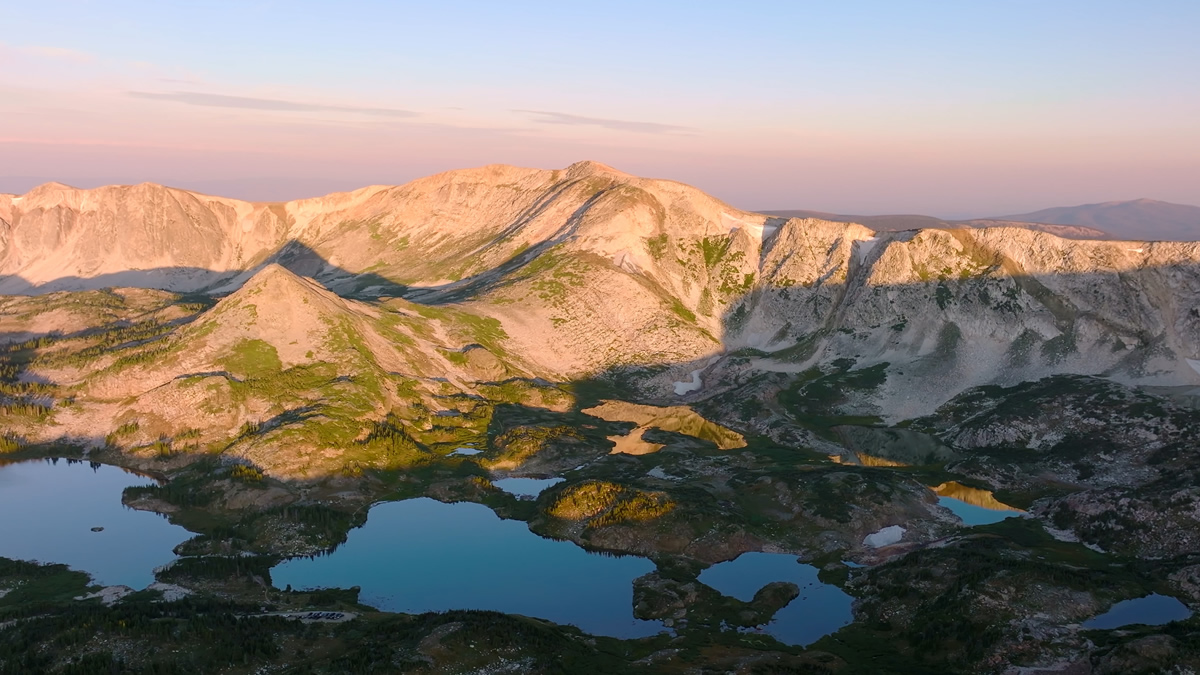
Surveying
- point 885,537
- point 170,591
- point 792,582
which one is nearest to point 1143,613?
point 885,537

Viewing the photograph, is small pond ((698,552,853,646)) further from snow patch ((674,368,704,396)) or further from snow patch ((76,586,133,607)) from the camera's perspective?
snow patch ((674,368,704,396))

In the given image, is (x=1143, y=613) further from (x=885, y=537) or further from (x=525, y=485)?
(x=525, y=485)

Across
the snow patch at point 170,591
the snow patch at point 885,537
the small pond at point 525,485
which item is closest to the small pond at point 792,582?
the snow patch at point 885,537

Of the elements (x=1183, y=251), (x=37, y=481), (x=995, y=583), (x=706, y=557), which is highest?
(x=1183, y=251)

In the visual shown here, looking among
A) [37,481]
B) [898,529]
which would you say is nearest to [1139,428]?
[898,529]

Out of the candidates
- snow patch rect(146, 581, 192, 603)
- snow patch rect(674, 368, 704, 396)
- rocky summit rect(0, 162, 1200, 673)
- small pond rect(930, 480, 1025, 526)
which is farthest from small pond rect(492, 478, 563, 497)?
snow patch rect(674, 368, 704, 396)

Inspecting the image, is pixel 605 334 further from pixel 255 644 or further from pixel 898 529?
pixel 255 644

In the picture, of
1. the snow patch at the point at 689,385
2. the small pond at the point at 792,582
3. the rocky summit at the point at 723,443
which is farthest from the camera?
the snow patch at the point at 689,385

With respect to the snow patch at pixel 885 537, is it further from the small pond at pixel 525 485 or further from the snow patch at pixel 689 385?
the snow patch at pixel 689 385
